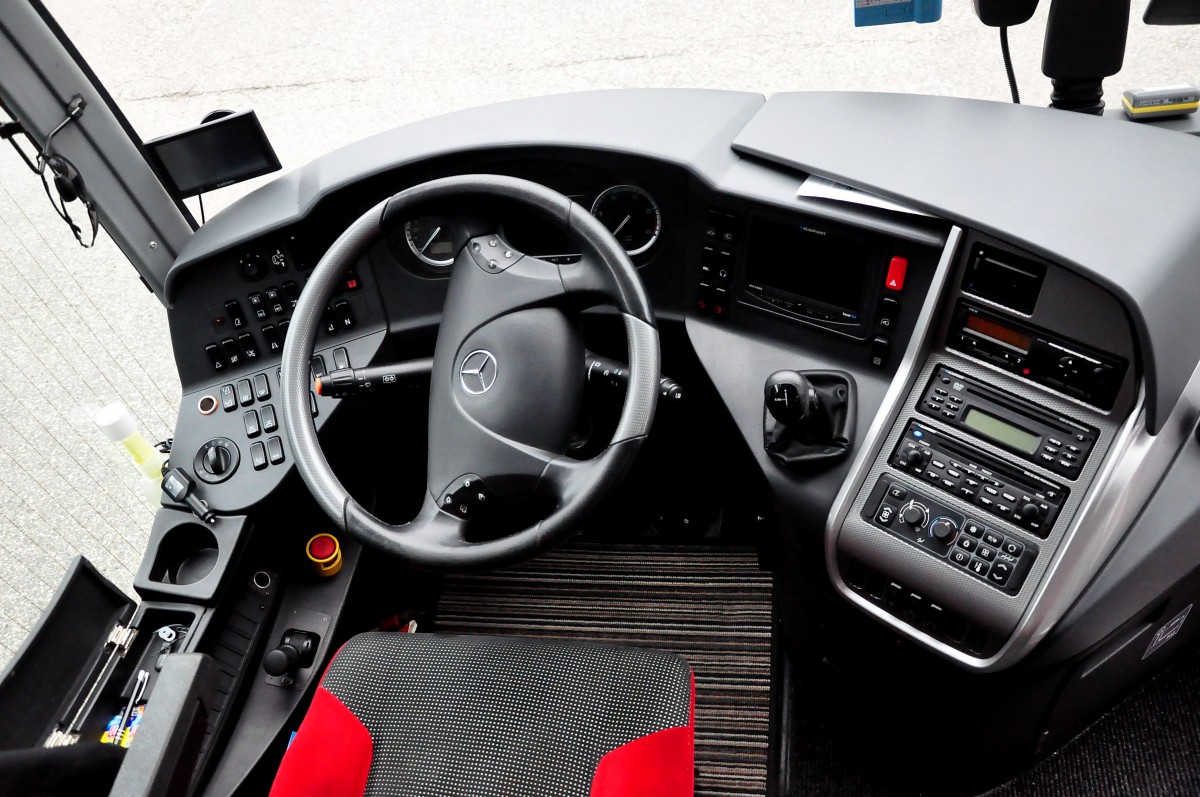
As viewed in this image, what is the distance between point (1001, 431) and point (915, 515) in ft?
0.56

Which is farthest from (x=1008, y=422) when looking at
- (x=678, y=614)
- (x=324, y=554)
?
(x=324, y=554)

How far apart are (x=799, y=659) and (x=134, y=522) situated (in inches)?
56.5

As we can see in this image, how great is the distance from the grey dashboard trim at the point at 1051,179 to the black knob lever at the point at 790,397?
298 mm

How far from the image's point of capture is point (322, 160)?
5.49ft

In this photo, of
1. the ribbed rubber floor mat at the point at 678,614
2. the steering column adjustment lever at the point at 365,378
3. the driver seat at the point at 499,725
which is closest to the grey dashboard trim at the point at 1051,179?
the steering column adjustment lever at the point at 365,378

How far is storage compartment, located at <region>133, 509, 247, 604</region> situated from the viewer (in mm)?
1561

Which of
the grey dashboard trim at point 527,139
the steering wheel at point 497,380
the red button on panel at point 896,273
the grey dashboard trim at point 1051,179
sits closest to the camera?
the grey dashboard trim at point 1051,179

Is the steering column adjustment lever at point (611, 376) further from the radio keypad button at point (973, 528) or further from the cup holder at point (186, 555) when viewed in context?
the cup holder at point (186, 555)

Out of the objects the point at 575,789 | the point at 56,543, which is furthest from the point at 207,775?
the point at 575,789

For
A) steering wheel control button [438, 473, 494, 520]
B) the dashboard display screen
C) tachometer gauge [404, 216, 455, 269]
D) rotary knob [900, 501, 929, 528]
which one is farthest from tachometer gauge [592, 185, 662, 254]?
rotary knob [900, 501, 929, 528]

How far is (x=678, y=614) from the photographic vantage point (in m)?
1.86

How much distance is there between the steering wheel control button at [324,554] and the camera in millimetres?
1718

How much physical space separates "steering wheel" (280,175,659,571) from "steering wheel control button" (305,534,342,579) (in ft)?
1.70

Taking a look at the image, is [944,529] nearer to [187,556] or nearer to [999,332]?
[999,332]
